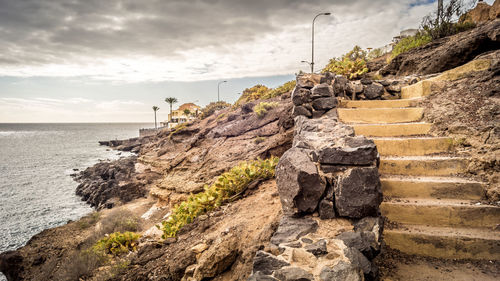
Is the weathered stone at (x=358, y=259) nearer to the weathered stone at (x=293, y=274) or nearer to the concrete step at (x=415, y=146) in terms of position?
the weathered stone at (x=293, y=274)

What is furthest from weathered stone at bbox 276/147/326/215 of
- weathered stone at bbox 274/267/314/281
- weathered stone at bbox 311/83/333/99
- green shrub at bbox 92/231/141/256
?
green shrub at bbox 92/231/141/256

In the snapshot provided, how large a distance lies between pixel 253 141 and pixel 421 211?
726 centimetres

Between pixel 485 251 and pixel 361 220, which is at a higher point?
pixel 361 220

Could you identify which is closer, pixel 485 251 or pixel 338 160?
pixel 485 251

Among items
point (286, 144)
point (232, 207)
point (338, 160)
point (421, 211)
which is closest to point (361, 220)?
point (338, 160)

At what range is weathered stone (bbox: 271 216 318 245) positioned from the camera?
2826 millimetres

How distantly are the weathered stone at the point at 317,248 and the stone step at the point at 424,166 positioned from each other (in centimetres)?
229

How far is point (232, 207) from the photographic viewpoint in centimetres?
532

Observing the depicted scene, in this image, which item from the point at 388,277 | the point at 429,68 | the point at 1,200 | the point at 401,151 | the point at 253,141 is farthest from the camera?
the point at 1,200

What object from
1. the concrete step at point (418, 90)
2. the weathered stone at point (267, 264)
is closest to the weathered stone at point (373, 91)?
the concrete step at point (418, 90)

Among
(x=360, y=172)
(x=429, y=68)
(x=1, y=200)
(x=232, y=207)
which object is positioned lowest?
(x=1, y=200)

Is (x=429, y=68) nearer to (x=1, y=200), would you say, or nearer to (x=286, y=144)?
(x=286, y=144)

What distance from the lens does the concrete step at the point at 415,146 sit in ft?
14.5

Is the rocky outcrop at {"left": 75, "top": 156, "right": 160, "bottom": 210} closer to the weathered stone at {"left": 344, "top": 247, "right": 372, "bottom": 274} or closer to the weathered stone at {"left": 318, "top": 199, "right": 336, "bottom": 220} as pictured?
the weathered stone at {"left": 318, "top": 199, "right": 336, "bottom": 220}
